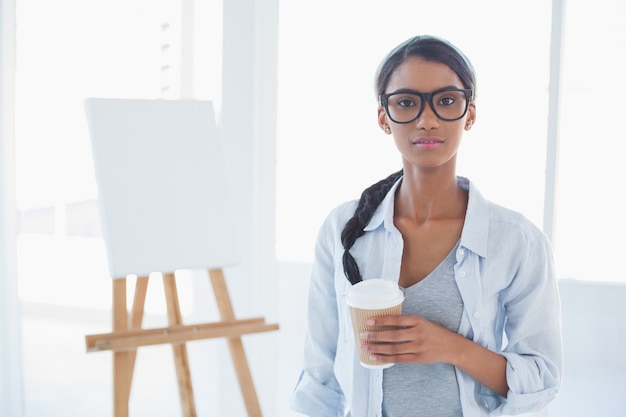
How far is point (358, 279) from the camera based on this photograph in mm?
1273

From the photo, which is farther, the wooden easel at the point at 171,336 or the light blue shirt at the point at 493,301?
the wooden easel at the point at 171,336

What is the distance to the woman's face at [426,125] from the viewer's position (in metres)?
1.21

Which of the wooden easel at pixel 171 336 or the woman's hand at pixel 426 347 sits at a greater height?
the woman's hand at pixel 426 347

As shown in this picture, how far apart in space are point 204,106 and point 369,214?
0.85 metres

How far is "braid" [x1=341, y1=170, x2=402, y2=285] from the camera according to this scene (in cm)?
129

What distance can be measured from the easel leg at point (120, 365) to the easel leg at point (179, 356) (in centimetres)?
14

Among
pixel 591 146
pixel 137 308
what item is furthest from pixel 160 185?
pixel 591 146

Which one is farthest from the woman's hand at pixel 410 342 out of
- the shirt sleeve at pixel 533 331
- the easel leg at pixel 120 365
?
the easel leg at pixel 120 365

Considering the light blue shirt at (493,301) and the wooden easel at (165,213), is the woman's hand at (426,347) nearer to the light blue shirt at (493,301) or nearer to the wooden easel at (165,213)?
the light blue shirt at (493,301)

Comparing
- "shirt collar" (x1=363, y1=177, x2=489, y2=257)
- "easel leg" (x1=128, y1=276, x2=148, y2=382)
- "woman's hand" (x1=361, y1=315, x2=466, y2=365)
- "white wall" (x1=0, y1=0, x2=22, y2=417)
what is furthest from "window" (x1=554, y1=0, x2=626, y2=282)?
"white wall" (x1=0, y1=0, x2=22, y2=417)

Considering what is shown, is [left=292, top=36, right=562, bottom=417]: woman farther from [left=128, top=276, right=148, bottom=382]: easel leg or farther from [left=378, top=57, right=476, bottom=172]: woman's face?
[left=128, top=276, right=148, bottom=382]: easel leg

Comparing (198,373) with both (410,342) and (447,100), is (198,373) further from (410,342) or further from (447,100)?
(447,100)

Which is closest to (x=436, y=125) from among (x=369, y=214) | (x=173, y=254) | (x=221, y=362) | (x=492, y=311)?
(x=369, y=214)

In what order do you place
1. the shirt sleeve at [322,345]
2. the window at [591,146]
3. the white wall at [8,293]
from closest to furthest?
the shirt sleeve at [322,345] → the window at [591,146] → the white wall at [8,293]
